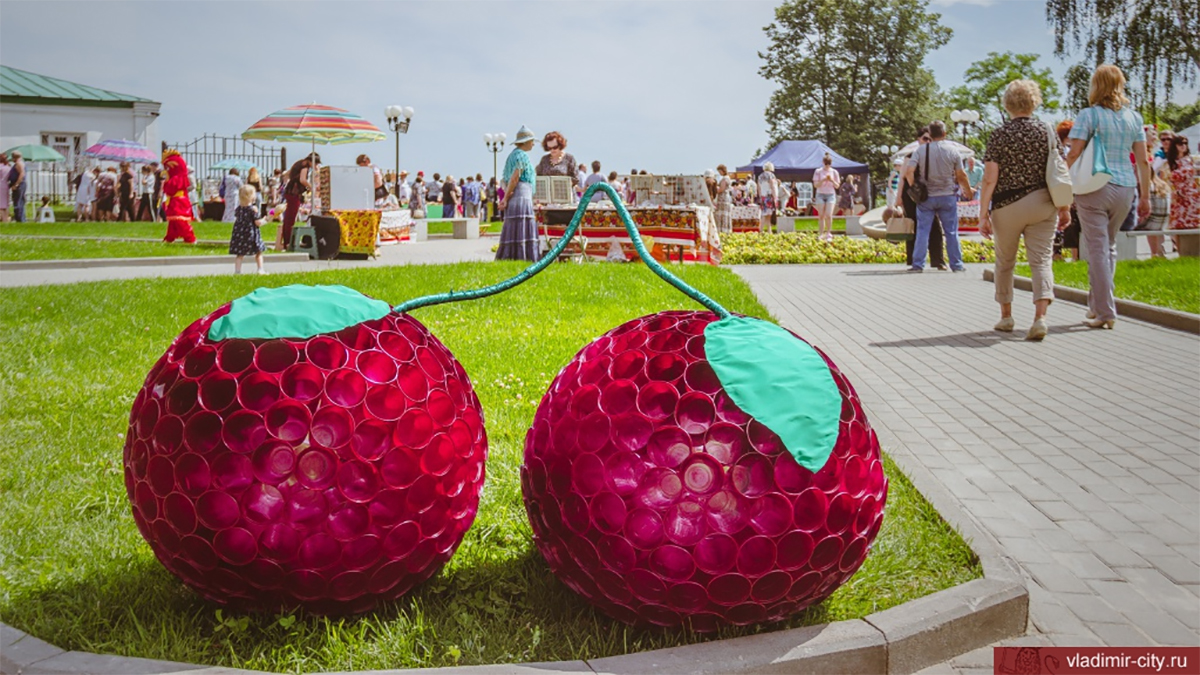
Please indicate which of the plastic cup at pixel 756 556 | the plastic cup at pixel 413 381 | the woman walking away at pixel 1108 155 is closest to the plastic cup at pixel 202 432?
the plastic cup at pixel 413 381

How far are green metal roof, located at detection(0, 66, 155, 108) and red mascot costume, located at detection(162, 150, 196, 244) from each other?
30.1 metres

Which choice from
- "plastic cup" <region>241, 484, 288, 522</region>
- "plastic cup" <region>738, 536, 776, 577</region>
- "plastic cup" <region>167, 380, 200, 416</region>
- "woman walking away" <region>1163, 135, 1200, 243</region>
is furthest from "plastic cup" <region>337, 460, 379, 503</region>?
"woman walking away" <region>1163, 135, 1200, 243</region>

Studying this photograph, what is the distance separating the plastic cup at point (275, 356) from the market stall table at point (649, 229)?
15.8 meters

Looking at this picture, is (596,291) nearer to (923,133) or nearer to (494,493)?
(494,493)

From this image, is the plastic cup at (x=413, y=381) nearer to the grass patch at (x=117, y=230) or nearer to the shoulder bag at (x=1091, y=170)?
the shoulder bag at (x=1091, y=170)

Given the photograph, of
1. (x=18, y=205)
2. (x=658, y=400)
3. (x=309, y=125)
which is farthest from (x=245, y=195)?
(x=18, y=205)

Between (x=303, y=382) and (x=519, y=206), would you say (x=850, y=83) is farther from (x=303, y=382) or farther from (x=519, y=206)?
(x=303, y=382)

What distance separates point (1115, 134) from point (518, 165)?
900 cm

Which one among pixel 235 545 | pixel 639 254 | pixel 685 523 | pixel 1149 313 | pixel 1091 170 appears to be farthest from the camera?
pixel 1149 313

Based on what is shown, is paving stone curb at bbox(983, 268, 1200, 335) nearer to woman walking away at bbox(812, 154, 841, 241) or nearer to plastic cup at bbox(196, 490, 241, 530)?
→ plastic cup at bbox(196, 490, 241, 530)

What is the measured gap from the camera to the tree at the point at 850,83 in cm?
6325

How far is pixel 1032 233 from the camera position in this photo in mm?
9945

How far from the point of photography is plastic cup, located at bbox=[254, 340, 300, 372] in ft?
10.6

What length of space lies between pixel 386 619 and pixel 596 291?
29.1ft
